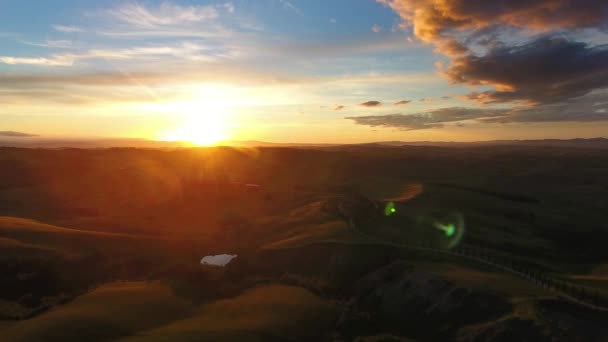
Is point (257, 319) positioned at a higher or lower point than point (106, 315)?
lower

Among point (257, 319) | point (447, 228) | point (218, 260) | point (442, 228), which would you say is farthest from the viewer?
point (447, 228)

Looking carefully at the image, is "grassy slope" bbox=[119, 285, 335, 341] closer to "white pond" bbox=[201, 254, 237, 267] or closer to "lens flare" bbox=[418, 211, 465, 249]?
"white pond" bbox=[201, 254, 237, 267]

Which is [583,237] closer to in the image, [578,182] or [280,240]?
[280,240]

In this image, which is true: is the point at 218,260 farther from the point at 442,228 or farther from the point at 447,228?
the point at 447,228

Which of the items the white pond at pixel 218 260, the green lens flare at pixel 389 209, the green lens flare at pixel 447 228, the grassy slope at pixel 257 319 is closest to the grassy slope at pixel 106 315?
the grassy slope at pixel 257 319

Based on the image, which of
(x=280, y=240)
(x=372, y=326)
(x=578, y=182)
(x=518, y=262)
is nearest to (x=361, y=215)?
(x=280, y=240)

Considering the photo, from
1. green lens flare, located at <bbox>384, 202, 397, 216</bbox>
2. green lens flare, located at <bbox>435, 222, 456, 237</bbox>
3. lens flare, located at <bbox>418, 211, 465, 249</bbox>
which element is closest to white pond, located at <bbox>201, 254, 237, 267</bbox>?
lens flare, located at <bbox>418, 211, 465, 249</bbox>

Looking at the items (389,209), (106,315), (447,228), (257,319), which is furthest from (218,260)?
(447,228)

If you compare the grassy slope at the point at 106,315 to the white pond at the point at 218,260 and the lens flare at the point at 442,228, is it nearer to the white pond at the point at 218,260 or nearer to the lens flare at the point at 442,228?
the white pond at the point at 218,260
